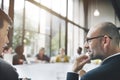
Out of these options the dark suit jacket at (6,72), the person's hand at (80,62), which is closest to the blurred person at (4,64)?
the dark suit jacket at (6,72)

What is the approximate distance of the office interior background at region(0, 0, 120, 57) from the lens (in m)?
7.38

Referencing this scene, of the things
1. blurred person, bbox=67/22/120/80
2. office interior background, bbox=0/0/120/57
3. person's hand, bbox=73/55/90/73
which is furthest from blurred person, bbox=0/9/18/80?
office interior background, bbox=0/0/120/57

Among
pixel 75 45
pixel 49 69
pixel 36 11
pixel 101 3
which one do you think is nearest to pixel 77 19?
pixel 75 45

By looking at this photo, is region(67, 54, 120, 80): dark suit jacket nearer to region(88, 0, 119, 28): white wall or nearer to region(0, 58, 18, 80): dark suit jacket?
region(0, 58, 18, 80): dark suit jacket

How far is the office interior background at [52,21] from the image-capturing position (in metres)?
7.38

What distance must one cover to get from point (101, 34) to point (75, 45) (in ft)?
38.6

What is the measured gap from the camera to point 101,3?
15953 millimetres

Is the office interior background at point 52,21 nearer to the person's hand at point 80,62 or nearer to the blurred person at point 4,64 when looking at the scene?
the person's hand at point 80,62

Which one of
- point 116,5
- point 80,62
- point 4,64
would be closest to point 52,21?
point 116,5

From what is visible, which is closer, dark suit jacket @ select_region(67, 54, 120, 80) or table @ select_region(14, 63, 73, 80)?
dark suit jacket @ select_region(67, 54, 120, 80)

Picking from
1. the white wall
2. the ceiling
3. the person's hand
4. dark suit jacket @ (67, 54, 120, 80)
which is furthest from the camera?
the white wall

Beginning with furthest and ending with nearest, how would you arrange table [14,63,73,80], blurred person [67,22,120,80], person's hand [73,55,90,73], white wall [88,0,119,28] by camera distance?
white wall [88,0,119,28]
table [14,63,73,80]
person's hand [73,55,90,73]
blurred person [67,22,120,80]

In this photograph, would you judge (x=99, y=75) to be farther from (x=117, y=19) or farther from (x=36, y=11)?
(x=117, y=19)

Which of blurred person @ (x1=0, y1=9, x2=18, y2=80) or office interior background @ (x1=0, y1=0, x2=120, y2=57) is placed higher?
office interior background @ (x1=0, y1=0, x2=120, y2=57)
